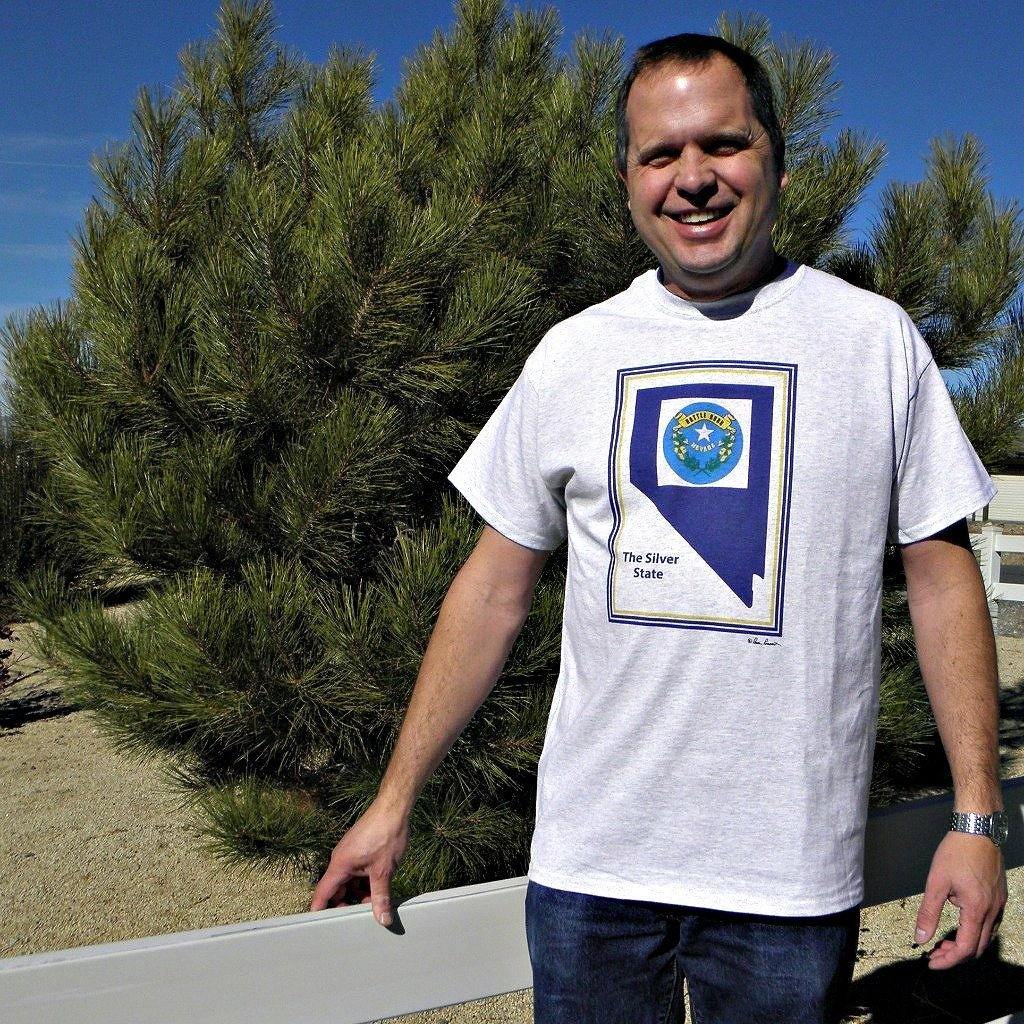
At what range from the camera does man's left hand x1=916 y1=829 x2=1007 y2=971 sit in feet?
3.77

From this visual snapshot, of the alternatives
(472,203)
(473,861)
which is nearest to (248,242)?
(472,203)

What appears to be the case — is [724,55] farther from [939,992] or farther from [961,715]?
[939,992]

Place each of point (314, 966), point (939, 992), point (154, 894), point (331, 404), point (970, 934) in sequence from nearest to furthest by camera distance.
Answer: point (970, 934) → point (314, 966) → point (331, 404) → point (939, 992) → point (154, 894)

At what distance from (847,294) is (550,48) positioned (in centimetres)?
333

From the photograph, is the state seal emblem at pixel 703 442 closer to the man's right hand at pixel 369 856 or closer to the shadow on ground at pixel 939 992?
the man's right hand at pixel 369 856

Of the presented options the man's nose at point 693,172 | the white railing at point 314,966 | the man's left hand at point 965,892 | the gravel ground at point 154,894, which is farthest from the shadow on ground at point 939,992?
the man's nose at point 693,172

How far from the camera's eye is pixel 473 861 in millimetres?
2920

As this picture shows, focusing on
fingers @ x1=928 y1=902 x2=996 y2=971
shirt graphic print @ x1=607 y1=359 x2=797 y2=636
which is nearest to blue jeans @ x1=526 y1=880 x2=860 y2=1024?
fingers @ x1=928 y1=902 x2=996 y2=971

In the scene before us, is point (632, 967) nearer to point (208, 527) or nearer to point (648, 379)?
point (648, 379)

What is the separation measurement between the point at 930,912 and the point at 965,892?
0.14ft

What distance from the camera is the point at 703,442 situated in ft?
3.95

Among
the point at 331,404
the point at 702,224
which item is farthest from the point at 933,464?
the point at 331,404

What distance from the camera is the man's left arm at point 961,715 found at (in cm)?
116

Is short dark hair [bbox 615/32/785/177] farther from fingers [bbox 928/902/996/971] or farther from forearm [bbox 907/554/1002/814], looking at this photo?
fingers [bbox 928/902/996/971]
